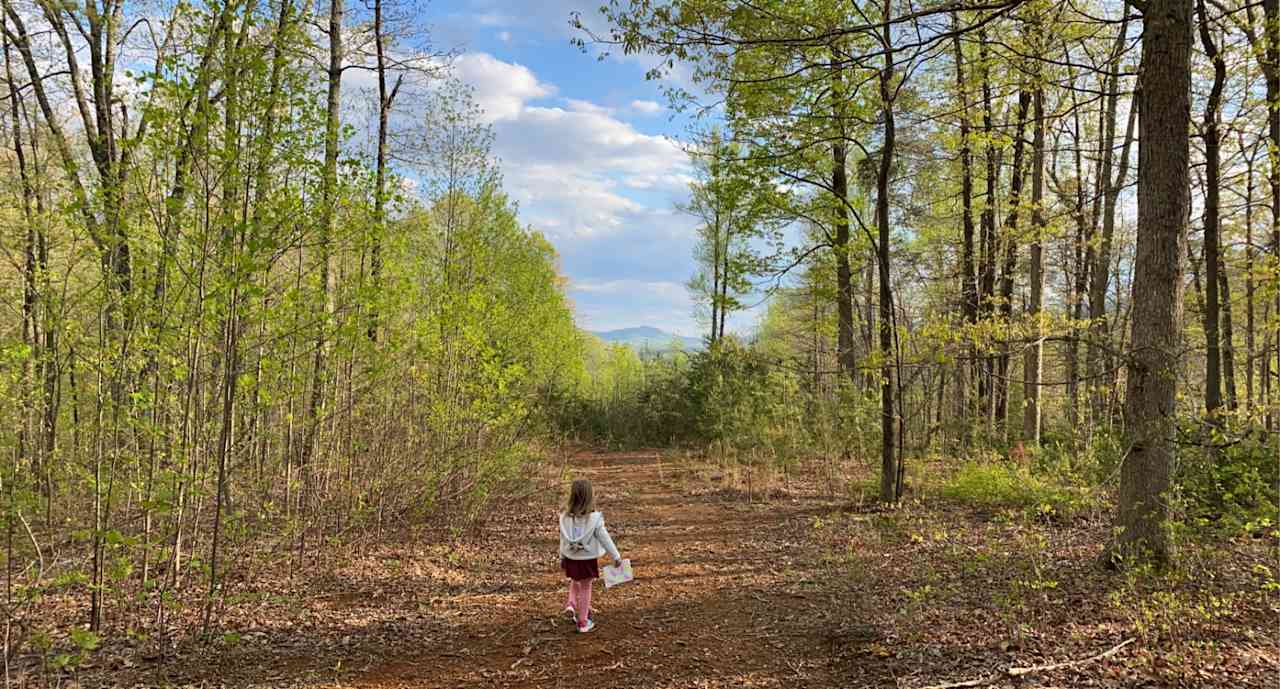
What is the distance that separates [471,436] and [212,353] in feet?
13.2

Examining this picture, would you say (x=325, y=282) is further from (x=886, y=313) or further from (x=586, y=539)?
(x=886, y=313)

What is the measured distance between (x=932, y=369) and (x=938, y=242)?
24.9 feet

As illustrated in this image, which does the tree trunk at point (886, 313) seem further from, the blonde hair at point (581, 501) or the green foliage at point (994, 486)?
the blonde hair at point (581, 501)

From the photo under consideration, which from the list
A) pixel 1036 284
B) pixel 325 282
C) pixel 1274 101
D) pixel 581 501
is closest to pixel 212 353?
pixel 325 282

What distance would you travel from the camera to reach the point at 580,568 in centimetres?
494

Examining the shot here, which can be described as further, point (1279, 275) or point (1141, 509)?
point (1279, 275)

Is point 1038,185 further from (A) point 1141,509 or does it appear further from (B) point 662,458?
(B) point 662,458

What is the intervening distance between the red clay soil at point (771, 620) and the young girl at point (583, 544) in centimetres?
30

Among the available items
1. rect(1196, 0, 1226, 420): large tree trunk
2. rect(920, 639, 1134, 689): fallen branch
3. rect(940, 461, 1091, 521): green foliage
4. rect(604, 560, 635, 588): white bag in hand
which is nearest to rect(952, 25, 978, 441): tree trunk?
rect(940, 461, 1091, 521): green foliage

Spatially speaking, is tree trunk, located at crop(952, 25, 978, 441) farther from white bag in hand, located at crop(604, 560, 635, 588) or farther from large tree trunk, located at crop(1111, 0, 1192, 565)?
white bag in hand, located at crop(604, 560, 635, 588)

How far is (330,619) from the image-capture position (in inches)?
202

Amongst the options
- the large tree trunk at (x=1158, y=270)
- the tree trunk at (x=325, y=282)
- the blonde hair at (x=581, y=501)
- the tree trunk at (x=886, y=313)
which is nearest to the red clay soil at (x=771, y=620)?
the large tree trunk at (x=1158, y=270)

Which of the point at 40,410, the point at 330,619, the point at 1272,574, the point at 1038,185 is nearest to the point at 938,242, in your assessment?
the point at 1038,185

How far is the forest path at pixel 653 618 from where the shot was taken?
423 centimetres
